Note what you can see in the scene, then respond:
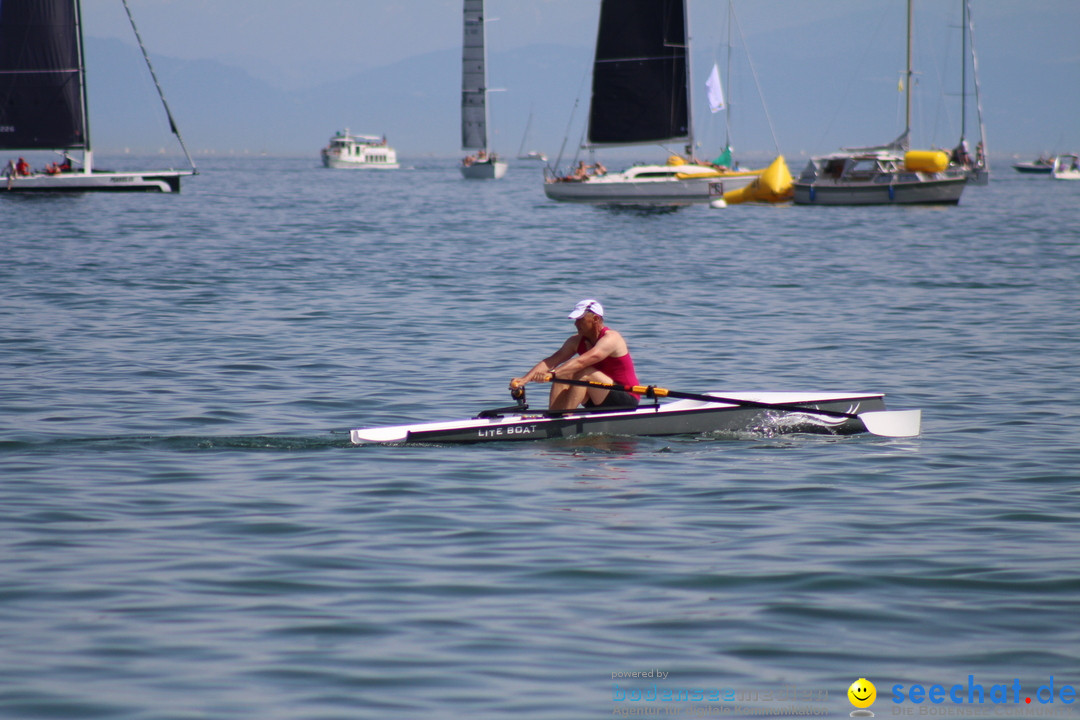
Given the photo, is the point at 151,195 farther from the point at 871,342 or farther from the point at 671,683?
the point at 671,683

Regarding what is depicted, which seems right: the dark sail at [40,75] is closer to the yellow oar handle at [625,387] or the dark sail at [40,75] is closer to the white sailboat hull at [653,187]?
the white sailboat hull at [653,187]

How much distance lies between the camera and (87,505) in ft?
29.8

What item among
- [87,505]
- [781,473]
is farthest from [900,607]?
[87,505]

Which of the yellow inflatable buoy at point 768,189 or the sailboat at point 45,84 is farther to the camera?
the yellow inflatable buoy at point 768,189

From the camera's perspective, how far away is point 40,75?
52.2 metres

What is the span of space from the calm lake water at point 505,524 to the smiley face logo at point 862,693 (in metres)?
0.06

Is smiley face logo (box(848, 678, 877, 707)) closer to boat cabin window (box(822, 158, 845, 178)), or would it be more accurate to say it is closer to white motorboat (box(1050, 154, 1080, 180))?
boat cabin window (box(822, 158, 845, 178))

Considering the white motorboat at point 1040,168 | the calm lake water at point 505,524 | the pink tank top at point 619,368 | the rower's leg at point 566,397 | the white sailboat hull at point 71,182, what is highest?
the white motorboat at point 1040,168

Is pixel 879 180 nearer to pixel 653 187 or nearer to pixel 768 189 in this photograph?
pixel 768 189

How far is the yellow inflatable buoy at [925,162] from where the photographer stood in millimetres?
51906

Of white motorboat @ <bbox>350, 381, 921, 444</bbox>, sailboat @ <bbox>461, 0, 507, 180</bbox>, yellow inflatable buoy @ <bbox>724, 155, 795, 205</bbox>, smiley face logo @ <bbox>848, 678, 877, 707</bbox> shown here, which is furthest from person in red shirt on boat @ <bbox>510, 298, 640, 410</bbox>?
sailboat @ <bbox>461, 0, 507, 180</bbox>

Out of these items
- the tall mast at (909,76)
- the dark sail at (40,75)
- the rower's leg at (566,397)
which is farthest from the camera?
the tall mast at (909,76)

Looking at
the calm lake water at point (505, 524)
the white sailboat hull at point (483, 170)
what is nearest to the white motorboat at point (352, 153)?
the white sailboat hull at point (483, 170)

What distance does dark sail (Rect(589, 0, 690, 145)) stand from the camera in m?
49.5
